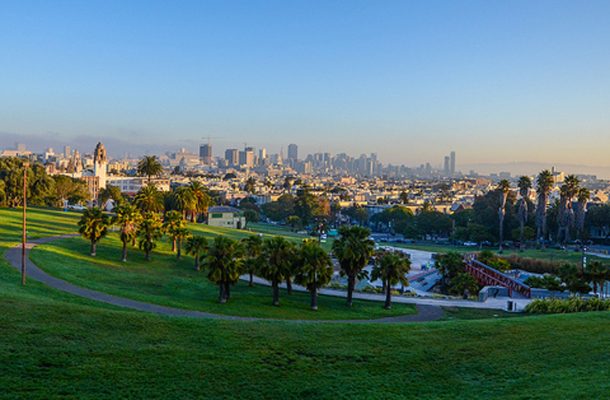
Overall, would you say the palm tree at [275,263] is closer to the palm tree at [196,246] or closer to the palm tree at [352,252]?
the palm tree at [352,252]

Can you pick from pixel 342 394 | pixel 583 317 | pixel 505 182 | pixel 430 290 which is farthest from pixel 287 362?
pixel 505 182

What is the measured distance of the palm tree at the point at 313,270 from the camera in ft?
111

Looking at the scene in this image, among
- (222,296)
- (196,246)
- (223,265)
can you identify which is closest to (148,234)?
(196,246)

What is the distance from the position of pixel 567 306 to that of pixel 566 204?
5535 cm

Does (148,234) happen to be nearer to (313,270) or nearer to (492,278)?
(313,270)

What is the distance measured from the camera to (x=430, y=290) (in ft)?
173

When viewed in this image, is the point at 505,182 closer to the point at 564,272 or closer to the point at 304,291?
the point at 564,272

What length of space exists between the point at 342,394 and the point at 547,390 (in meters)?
5.42

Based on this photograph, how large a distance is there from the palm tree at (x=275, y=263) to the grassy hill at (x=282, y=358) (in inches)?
475

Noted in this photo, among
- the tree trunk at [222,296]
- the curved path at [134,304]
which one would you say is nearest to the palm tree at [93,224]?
the curved path at [134,304]

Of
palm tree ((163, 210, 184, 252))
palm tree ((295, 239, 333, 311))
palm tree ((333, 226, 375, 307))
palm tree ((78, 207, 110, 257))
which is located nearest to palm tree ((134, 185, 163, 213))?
palm tree ((163, 210, 184, 252))

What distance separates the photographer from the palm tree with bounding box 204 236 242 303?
32406mm

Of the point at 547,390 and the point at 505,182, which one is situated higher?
the point at 505,182

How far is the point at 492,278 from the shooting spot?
51.5 metres
